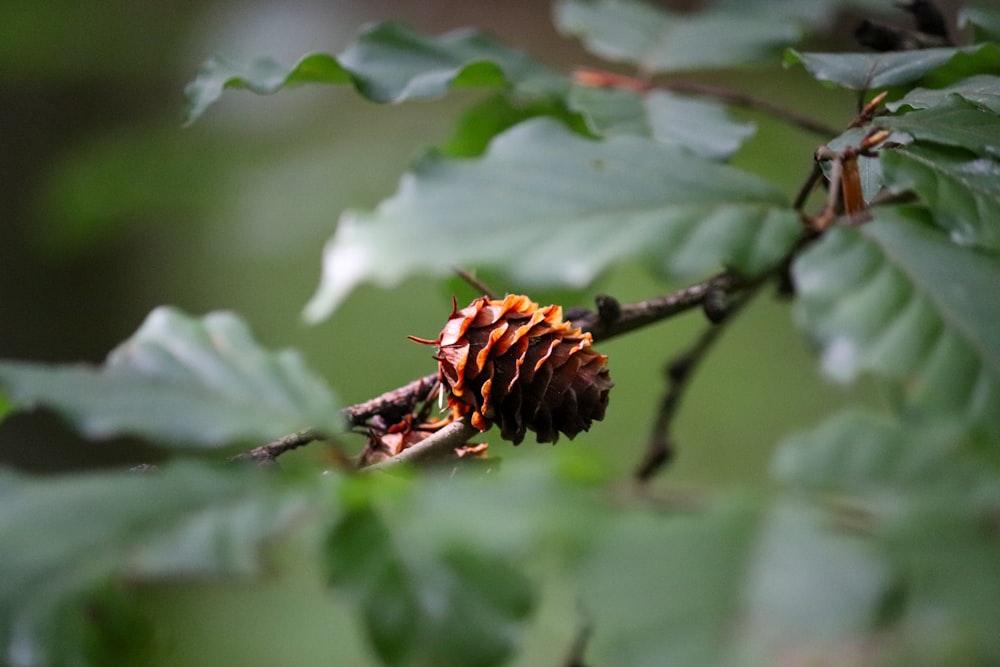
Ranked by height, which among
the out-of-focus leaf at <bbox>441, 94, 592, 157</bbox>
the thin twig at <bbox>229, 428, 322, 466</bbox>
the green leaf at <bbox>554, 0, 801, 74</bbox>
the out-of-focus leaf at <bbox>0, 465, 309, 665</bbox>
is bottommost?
the thin twig at <bbox>229, 428, 322, 466</bbox>

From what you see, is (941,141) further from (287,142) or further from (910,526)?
(287,142)

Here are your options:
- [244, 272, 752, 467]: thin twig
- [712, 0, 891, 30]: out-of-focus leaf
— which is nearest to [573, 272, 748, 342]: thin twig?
[244, 272, 752, 467]: thin twig

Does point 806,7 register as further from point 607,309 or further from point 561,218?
point 561,218

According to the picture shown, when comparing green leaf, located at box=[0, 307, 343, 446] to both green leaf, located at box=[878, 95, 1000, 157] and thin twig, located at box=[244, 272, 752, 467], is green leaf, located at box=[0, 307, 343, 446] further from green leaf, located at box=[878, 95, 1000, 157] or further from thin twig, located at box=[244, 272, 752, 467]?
green leaf, located at box=[878, 95, 1000, 157]

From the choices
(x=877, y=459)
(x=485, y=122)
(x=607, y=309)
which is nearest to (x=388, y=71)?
(x=485, y=122)

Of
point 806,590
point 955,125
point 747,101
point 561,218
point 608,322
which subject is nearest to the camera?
point 806,590

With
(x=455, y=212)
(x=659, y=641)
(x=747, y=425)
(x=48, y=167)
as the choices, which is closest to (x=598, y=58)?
(x=747, y=425)
